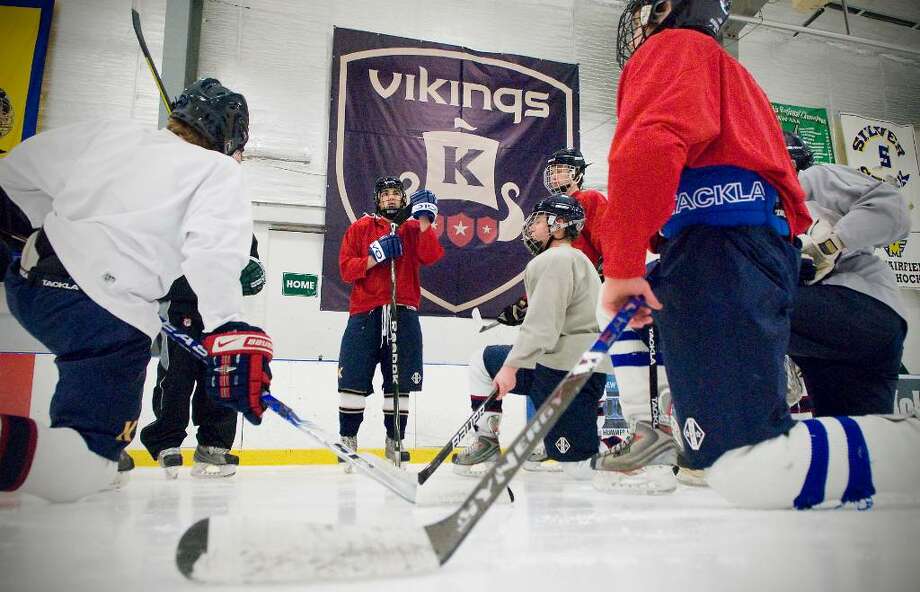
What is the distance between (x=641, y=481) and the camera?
175 cm

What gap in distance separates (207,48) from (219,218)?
4.68 metres

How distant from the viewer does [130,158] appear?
1.50m

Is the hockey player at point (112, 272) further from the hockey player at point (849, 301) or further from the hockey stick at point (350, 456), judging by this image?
the hockey player at point (849, 301)

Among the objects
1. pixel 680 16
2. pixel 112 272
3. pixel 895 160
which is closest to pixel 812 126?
pixel 895 160

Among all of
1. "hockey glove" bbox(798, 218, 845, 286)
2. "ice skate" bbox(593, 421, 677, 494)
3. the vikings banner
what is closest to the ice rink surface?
"ice skate" bbox(593, 421, 677, 494)

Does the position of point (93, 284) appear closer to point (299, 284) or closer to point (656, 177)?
point (656, 177)

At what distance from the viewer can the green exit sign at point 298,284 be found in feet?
17.0

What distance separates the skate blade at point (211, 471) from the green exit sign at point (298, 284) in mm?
2846

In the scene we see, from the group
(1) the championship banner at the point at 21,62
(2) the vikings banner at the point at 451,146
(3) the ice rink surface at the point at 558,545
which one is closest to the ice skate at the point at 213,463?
(3) the ice rink surface at the point at 558,545

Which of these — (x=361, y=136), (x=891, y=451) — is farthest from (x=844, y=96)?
(x=891, y=451)

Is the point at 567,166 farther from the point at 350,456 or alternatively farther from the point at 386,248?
the point at 350,456

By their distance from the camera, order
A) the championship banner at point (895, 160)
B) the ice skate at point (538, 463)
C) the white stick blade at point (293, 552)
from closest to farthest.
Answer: the white stick blade at point (293, 552) < the ice skate at point (538, 463) < the championship banner at point (895, 160)

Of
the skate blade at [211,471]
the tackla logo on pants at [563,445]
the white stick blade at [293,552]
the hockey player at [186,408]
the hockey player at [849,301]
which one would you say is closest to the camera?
the white stick blade at [293,552]

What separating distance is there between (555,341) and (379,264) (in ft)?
4.36
